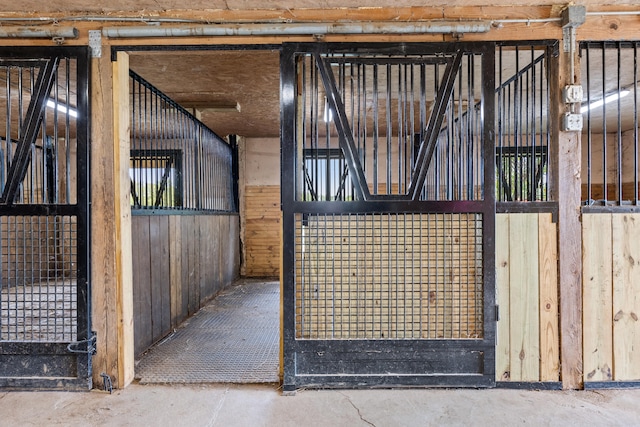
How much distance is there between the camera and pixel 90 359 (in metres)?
2.34

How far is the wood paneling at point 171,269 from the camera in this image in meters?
3.02

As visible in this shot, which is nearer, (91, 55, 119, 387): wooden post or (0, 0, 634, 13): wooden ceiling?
(0, 0, 634, 13): wooden ceiling

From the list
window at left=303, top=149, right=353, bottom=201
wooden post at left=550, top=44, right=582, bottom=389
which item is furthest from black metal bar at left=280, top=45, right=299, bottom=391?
wooden post at left=550, top=44, right=582, bottom=389

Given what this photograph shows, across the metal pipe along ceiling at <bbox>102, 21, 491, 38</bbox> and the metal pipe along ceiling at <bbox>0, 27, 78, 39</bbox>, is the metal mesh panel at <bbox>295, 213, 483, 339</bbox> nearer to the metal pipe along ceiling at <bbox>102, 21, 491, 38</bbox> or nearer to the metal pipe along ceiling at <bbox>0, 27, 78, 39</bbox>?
the metal pipe along ceiling at <bbox>102, 21, 491, 38</bbox>

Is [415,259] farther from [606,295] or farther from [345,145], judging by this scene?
[606,295]

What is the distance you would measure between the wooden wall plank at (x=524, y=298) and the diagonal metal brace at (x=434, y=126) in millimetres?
636

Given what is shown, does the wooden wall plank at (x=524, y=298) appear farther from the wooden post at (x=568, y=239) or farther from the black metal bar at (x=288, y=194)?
the black metal bar at (x=288, y=194)

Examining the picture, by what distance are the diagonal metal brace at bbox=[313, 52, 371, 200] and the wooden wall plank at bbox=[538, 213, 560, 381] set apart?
3.74 ft

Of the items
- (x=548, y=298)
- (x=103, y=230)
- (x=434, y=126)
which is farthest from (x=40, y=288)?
(x=548, y=298)

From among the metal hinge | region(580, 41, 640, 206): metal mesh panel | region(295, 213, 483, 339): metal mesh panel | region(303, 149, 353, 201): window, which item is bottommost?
the metal hinge

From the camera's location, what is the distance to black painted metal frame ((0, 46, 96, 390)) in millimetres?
2318

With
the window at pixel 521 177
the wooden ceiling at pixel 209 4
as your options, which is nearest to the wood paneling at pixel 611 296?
the window at pixel 521 177

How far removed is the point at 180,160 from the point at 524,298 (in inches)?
139

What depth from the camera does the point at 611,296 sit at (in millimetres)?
2367
